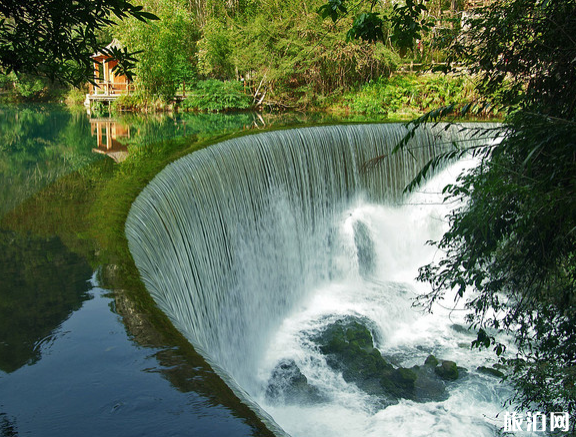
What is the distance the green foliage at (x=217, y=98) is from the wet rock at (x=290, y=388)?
15438 millimetres

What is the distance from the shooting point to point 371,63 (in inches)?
826

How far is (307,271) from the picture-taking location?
9711 millimetres

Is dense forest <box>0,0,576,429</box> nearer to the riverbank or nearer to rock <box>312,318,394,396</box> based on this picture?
the riverbank

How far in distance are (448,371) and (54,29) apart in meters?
6.01

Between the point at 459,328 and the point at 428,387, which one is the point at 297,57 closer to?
the point at 459,328

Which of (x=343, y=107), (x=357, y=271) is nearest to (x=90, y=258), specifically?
(x=357, y=271)

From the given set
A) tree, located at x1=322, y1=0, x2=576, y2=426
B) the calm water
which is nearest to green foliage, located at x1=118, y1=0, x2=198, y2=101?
the calm water

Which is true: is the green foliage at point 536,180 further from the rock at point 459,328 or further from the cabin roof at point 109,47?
the rock at point 459,328

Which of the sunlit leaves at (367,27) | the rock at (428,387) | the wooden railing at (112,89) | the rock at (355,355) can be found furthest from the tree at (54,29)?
the wooden railing at (112,89)

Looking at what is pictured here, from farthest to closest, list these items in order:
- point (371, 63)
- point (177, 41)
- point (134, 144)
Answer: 1. point (177, 41)
2. point (371, 63)
3. point (134, 144)

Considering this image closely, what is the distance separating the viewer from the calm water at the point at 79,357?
2508 millimetres

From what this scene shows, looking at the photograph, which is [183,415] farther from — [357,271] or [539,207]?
[357,271]

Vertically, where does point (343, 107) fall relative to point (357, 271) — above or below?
above

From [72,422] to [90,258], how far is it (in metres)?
2.22
